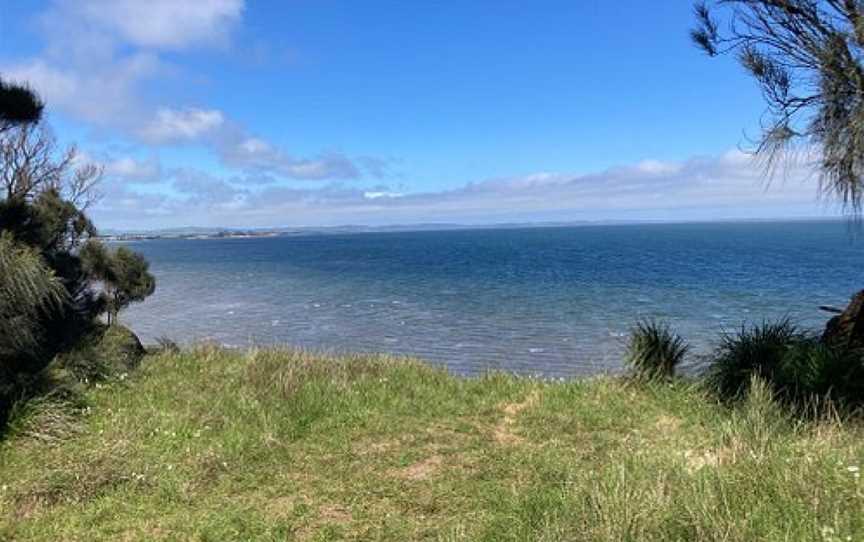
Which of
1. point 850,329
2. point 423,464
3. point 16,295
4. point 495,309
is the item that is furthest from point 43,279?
point 495,309

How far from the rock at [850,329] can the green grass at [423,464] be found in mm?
2306

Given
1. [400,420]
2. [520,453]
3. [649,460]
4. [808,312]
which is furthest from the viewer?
[808,312]

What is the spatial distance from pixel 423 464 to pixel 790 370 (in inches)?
201

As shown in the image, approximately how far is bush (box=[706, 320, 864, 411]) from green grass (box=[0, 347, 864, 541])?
1.72ft

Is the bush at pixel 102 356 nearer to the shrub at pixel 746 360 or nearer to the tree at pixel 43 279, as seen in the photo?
the tree at pixel 43 279

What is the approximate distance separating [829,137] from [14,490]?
941 centimetres

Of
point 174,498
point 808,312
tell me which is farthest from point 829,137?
point 808,312

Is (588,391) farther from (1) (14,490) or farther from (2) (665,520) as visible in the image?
(1) (14,490)

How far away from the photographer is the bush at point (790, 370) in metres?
8.59

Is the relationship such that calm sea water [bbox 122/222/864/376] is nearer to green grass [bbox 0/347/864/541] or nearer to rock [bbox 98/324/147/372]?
green grass [bbox 0/347/864/541]

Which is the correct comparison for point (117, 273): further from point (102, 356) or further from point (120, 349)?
point (102, 356)

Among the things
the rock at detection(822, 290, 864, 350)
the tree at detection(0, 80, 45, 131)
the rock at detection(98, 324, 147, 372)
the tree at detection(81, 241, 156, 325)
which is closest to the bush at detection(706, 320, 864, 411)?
the rock at detection(822, 290, 864, 350)

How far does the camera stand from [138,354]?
44.1ft

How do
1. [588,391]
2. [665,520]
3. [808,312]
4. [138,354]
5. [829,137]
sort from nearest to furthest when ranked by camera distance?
[665,520]
[829,137]
[588,391]
[138,354]
[808,312]
